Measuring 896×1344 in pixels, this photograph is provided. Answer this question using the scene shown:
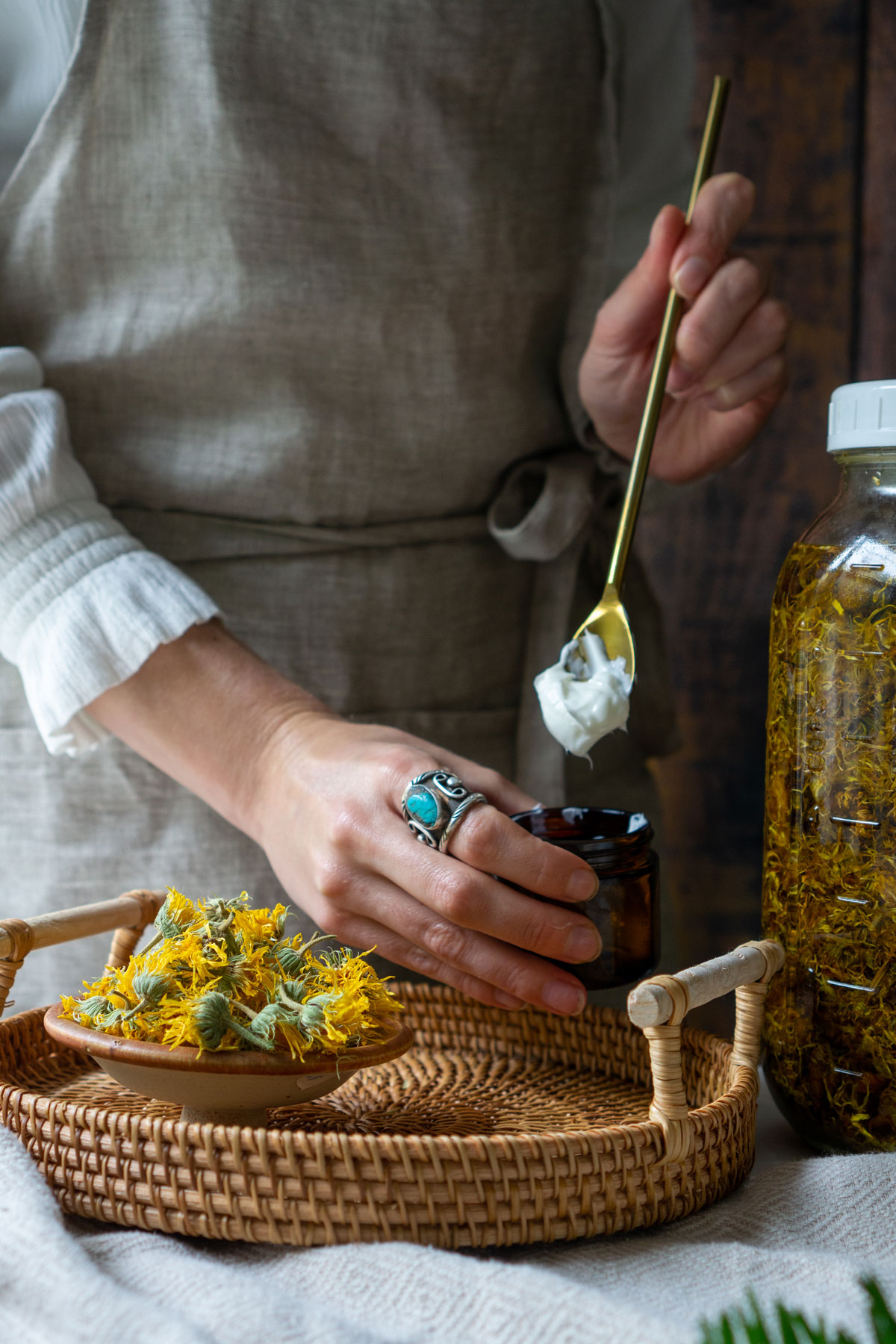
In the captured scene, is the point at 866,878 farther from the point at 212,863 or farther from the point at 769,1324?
the point at 212,863

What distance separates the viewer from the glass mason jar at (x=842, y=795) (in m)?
0.55

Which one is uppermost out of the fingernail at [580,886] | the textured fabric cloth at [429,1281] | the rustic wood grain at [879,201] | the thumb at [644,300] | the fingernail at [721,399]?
the rustic wood grain at [879,201]

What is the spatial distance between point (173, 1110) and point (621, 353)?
62 centimetres

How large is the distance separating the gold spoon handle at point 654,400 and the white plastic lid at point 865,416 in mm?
143

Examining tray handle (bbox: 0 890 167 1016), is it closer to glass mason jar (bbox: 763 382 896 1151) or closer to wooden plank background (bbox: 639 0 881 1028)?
glass mason jar (bbox: 763 382 896 1151)

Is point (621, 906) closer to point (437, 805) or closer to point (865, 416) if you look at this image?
point (437, 805)

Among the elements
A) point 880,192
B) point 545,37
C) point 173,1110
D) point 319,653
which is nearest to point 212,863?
point 319,653

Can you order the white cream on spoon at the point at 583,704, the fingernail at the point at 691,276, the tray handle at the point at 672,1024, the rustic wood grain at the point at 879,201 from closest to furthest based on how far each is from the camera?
the tray handle at the point at 672,1024, the white cream on spoon at the point at 583,704, the fingernail at the point at 691,276, the rustic wood grain at the point at 879,201

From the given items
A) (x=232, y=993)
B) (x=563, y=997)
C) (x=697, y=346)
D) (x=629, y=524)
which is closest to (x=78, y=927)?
(x=232, y=993)

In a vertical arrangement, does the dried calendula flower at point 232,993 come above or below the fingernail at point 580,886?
below

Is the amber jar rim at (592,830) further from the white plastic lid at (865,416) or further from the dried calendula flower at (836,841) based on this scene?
the white plastic lid at (865,416)

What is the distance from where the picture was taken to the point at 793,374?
1.22 meters

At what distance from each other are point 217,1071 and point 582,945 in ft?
0.61

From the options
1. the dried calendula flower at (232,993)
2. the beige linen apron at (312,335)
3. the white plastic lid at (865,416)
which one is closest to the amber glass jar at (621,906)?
the dried calendula flower at (232,993)
